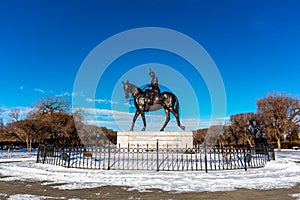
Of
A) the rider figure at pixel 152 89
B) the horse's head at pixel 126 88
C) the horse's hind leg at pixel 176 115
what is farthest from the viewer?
the horse's head at pixel 126 88

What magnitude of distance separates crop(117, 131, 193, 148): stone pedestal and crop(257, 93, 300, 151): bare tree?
26.4 metres

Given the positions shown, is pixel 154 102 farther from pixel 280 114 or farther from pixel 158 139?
pixel 280 114

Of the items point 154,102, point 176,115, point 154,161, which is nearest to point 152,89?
point 154,102

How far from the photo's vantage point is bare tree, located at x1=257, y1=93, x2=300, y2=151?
3672cm

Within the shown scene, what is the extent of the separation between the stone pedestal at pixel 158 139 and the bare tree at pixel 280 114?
26.4 metres

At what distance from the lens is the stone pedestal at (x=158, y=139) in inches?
679

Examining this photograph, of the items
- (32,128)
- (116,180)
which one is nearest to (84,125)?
(32,128)

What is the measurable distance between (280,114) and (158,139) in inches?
1142

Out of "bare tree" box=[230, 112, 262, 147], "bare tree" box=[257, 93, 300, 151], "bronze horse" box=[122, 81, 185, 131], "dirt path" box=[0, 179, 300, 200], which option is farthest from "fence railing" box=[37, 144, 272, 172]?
"bare tree" box=[230, 112, 262, 147]

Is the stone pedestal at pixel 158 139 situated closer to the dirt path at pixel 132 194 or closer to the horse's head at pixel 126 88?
the horse's head at pixel 126 88

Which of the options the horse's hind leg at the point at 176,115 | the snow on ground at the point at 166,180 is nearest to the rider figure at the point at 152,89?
the horse's hind leg at the point at 176,115

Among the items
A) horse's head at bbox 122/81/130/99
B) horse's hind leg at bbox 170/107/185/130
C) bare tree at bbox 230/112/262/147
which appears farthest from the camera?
bare tree at bbox 230/112/262/147

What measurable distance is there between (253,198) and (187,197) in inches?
63.9

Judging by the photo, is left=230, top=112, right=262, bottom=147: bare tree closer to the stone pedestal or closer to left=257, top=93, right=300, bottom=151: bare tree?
left=257, top=93, right=300, bottom=151: bare tree
